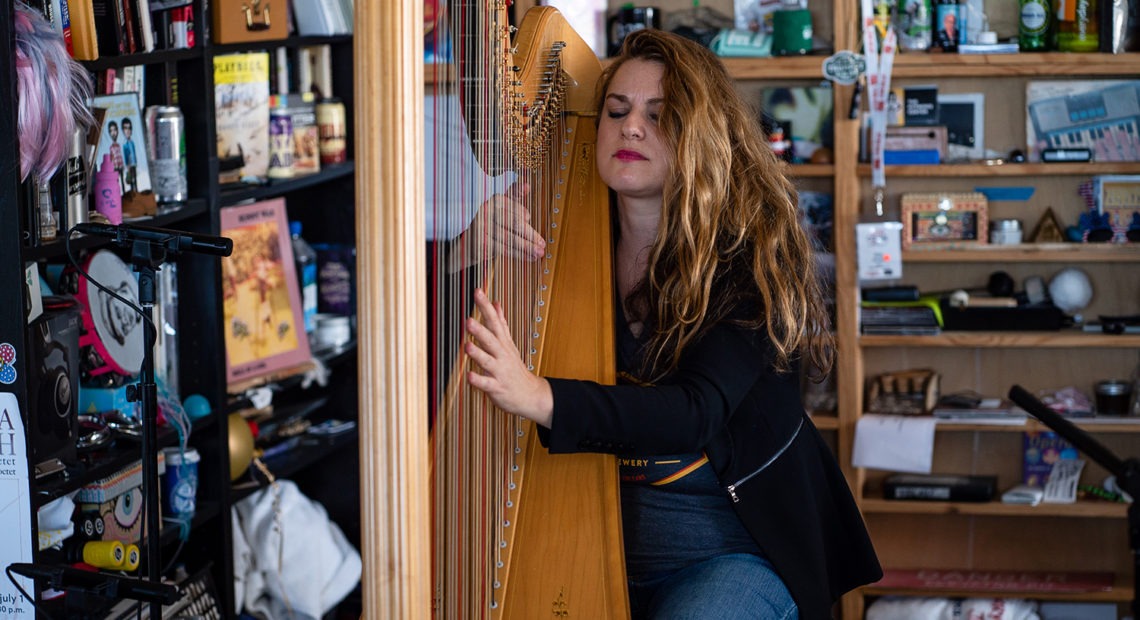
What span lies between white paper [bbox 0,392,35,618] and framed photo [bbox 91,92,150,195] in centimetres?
56

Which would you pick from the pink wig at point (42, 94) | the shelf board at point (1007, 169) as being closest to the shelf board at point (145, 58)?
the pink wig at point (42, 94)

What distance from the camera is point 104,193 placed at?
7.06 ft

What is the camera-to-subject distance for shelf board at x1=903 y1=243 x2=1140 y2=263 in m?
3.33

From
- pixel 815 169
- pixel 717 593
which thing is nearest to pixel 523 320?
pixel 717 593

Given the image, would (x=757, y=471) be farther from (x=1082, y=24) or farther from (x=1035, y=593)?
(x=1082, y=24)

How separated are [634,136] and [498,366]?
1.89 ft

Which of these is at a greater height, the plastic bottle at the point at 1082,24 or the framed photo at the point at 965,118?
the plastic bottle at the point at 1082,24

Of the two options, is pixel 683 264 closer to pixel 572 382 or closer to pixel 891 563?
pixel 572 382

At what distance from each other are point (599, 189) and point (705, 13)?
1.83 meters

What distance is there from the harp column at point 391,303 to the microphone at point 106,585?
25.9 inches

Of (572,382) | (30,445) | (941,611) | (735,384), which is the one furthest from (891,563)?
(30,445)

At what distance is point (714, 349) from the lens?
5.88 ft

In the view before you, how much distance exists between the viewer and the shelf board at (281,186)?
2678 mm

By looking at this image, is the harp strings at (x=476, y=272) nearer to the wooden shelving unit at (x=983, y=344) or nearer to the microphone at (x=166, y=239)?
the microphone at (x=166, y=239)
